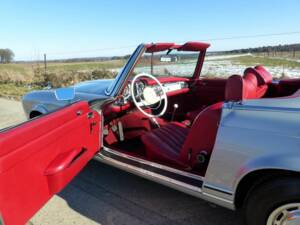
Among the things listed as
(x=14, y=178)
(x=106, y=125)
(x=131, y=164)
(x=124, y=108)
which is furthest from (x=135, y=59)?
(x=14, y=178)

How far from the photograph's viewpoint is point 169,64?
4.02 m

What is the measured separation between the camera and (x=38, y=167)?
6.85ft

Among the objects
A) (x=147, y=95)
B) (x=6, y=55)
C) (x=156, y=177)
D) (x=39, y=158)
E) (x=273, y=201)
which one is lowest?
(x=156, y=177)

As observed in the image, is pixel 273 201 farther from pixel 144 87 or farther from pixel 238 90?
pixel 144 87

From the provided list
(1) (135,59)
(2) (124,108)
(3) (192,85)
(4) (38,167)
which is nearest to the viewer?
(4) (38,167)

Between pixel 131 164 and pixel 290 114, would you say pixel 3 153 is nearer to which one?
pixel 131 164

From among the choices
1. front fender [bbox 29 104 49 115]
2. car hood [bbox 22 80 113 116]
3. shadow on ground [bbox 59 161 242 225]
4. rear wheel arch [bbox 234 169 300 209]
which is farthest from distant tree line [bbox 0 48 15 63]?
rear wheel arch [bbox 234 169 300 209]

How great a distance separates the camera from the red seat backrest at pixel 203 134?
7.52 feet

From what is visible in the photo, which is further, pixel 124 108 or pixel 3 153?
pixel 124 108

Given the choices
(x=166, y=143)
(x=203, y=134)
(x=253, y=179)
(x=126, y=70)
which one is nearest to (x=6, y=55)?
(x=126, y=70)

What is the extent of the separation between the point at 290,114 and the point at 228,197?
74 centimetres

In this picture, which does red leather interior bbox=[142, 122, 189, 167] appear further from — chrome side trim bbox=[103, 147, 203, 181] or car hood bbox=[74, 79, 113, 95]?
car hood bbox=[74, 79, 113, 95]

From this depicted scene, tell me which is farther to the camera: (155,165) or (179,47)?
(179,47)

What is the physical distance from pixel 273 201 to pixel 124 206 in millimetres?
1515
